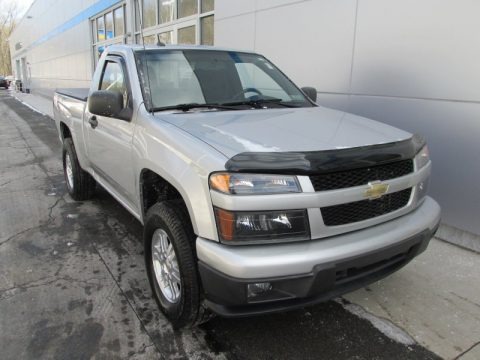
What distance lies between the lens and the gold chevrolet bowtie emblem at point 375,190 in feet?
7.63

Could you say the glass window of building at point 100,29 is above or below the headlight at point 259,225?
above

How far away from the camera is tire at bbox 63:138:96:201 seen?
17.3 feet

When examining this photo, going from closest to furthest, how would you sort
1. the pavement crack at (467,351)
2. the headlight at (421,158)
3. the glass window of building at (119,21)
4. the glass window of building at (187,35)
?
the pavement crack at (467,351) → the headlight at (421,158) → the glass window of building at (187,35) → the glass window of building at (119,21)

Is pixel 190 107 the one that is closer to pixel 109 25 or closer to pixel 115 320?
pixel 115 320

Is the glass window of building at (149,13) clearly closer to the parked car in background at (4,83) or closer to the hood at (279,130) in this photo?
the hood at (279,130)

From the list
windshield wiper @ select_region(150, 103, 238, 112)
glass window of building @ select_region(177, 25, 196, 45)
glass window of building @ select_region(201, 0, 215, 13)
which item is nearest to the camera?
windshield wiper @ select_region(150, 103, 238, 112)

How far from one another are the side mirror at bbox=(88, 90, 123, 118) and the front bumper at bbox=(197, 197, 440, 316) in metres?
1.50

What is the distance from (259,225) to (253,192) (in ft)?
0.58

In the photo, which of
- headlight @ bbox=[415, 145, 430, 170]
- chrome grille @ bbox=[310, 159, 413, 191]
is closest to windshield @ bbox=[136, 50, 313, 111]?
headlight @ bbox=[415, 145, 430, 170]

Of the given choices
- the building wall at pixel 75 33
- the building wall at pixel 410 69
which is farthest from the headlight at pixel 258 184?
the building wall at pixel 75 33

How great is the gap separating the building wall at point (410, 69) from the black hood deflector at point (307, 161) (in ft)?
7.62

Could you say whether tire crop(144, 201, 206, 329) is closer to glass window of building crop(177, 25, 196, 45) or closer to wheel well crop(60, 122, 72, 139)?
wheel well crop(60, 122, 72, 139)

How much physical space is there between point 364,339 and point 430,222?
0.89 metres

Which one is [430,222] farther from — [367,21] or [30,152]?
[30,152]
